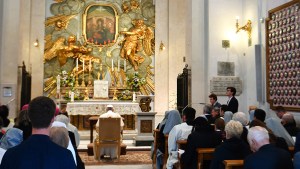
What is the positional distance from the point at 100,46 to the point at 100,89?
2.44 metres

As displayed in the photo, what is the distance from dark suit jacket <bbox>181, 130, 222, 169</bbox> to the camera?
5191mm

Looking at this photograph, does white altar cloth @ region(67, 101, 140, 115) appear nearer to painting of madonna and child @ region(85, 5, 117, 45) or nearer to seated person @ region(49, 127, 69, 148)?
painting of madonna and child @ region(85, 5, 117, 45)

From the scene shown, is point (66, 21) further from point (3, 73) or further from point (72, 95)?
point (3, 73)

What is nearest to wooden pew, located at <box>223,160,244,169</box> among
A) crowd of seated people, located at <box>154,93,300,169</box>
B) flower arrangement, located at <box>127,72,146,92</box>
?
crowd of seated people, located at <box>154,93,300,169</box>

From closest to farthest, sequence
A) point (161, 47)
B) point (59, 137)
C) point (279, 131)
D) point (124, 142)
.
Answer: point (59, 137)
point (279, 131)
point (124, 142)
point (161, 47)

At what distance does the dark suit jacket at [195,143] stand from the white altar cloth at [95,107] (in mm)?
8474

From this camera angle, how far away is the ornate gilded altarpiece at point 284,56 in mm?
8094

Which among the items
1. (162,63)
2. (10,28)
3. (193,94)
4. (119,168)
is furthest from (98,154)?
(162,63)

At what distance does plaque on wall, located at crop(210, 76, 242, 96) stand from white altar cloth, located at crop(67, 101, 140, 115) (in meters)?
3.89

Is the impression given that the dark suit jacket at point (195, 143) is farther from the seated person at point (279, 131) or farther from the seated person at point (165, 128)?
the seated person at point (165, 128)

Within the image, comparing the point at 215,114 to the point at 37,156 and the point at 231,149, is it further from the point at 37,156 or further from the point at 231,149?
the point at 37,156

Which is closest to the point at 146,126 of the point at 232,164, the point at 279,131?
the point at 279,131

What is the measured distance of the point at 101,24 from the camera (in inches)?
635

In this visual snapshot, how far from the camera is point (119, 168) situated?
26.8ft
